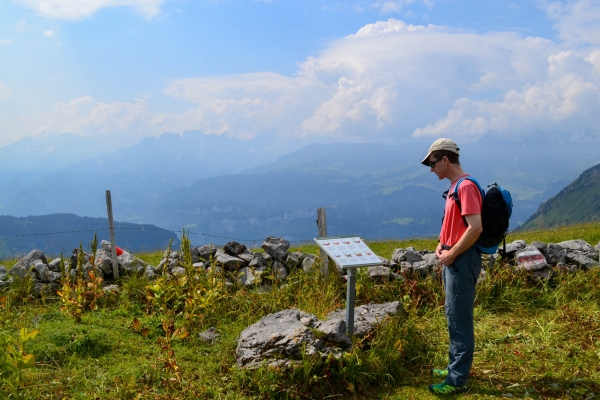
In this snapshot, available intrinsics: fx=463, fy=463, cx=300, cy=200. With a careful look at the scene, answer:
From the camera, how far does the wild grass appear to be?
5.72m

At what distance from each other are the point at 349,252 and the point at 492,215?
6.76ft

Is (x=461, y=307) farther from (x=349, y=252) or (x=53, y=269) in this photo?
(x=53, y=269)

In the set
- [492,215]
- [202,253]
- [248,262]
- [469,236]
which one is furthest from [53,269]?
[492,215]

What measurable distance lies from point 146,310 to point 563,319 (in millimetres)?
7365

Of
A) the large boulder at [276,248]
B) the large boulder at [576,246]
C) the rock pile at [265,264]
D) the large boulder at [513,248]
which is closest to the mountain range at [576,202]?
the large boulder at [576,246]

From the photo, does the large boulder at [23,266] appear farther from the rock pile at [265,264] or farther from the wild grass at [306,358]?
the wild grass at [306,358]

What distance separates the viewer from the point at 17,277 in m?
9.53

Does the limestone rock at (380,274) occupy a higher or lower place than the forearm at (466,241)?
lower

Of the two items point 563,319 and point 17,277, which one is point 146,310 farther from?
point 563,319

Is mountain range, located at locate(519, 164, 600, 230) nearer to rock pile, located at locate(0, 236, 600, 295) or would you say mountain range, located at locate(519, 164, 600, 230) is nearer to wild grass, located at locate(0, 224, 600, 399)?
rock pile, located at locate(0, 236, 600, 295)

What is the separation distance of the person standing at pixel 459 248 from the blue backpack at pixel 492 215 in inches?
3.3

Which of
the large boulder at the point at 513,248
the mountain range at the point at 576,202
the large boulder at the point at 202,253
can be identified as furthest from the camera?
the mountain range at the point at 576,202

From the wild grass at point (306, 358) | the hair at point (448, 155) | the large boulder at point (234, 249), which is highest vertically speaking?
the hair at point (448, 155)

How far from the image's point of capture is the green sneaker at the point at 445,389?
5.73m
